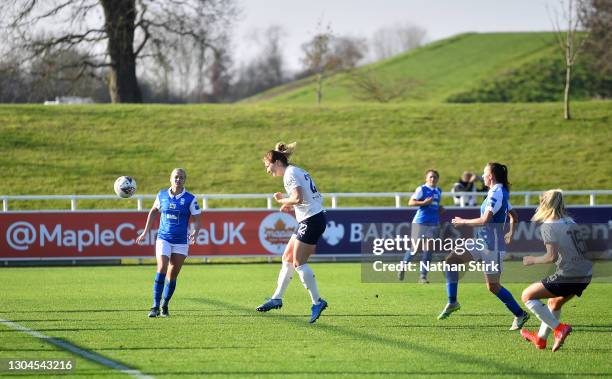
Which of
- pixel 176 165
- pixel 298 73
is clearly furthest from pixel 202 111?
pixel 298 73

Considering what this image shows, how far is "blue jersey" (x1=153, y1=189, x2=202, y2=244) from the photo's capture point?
13086 millimetres

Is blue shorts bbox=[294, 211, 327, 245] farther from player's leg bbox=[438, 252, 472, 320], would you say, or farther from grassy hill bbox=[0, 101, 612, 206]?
grassy hill bbox=[0, 101, 612, 206]

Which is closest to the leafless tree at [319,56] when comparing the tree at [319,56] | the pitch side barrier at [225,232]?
the tree at [319,56]

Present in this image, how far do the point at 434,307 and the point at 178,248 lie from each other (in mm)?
3898

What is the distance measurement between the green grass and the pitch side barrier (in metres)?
36.6

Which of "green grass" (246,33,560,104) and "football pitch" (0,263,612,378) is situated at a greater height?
"green grass" (246,33,560,104)

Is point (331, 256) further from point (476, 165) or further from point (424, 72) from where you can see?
point (424, 72)

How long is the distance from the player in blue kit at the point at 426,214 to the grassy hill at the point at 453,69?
38.5 metres

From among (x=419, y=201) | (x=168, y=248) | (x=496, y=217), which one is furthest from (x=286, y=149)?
(x=419, y=201)

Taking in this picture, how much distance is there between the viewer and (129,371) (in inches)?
331

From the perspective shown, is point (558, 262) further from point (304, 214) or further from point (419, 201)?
point (419, 201)

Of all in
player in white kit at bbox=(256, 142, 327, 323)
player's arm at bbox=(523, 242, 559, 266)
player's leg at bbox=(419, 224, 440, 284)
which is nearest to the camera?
player's arm at bbox=(523, 242, 559, 266)

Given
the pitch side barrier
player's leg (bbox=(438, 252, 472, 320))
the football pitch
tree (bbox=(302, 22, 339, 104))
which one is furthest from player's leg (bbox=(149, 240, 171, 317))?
tree (bbox=(302, 22, 339, 104))

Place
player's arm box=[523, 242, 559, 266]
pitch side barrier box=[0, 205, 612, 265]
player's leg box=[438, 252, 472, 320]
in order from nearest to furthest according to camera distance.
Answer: player's arm box=[523, 242, 559, 266], player's leg box=[438, 252, 472, 320], pitch side barrier box=[0, 205, 612, 265]
